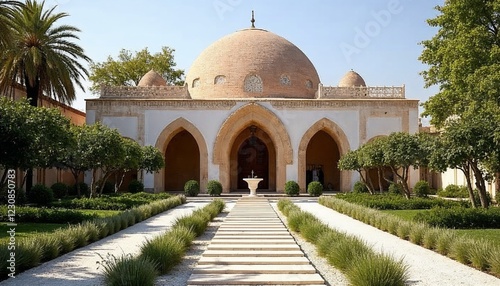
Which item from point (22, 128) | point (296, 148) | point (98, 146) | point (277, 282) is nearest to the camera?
point (277, 282)

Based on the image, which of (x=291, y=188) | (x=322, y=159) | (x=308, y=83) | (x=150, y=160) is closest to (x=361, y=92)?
(x=308, y=83)

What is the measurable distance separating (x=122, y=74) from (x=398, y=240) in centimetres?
3596

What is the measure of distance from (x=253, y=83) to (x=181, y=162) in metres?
8.09

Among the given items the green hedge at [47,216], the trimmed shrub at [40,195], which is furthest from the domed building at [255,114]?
the green hedge at [47,216]

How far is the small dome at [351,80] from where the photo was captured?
116 ft

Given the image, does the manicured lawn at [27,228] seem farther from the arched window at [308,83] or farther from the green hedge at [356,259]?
the arched window at [308,83]

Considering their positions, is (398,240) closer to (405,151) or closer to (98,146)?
(405,151)

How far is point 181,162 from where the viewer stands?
37.3 meters

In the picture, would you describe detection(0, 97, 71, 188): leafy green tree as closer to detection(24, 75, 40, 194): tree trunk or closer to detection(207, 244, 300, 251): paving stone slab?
detection(24, 75, 40, 194): tree trunk

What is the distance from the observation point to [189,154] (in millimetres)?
37312

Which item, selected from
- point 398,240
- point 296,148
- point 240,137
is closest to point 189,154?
point 240,137

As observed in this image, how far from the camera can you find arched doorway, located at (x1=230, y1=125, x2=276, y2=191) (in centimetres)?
3609

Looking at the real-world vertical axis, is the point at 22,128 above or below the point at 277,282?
above

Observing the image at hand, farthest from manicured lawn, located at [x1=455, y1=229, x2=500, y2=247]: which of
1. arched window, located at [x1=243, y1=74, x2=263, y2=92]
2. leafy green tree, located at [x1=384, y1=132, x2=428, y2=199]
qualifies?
arched window, located at [x1=243, y1=74, x2=263, y2=92]
